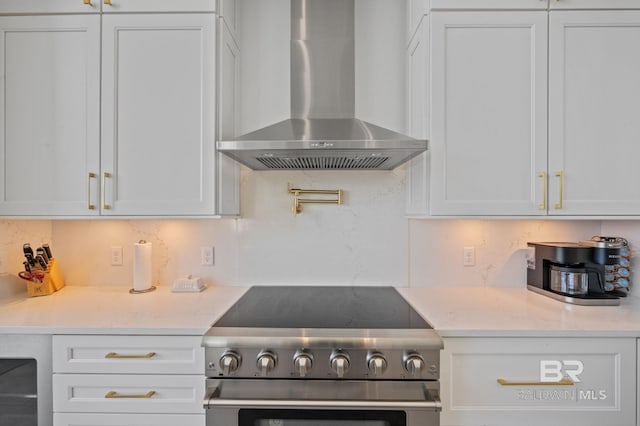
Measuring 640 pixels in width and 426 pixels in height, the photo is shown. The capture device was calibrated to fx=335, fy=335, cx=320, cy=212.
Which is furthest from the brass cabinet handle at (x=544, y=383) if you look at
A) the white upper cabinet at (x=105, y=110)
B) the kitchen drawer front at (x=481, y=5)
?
the kitchen drawer front at (x=481, y=5)

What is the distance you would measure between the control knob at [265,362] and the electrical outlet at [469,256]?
4.15 ft

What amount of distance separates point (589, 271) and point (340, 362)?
1.39 meters

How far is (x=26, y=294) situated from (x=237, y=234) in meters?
1.14

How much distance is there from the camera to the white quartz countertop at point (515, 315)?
1.29 meters

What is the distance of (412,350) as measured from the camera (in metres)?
1.24

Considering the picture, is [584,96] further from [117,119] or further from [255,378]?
[117,119]

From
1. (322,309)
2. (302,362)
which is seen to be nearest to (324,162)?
(322,309)

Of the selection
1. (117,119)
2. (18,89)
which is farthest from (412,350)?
(18,89)

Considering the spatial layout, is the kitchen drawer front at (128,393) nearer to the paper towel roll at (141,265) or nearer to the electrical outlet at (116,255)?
the paper towel roll at (141,265)

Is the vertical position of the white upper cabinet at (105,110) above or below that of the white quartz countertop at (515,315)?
above

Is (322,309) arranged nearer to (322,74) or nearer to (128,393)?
(128,393)

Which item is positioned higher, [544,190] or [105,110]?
[105,110]

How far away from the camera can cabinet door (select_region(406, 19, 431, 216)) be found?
1.61 metres

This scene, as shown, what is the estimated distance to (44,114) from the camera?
160 cm
